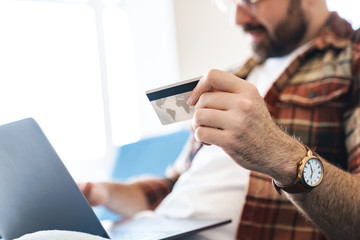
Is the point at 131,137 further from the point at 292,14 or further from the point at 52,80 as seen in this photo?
the point at 292,14

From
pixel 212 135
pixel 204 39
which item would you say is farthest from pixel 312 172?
pixel 204 39

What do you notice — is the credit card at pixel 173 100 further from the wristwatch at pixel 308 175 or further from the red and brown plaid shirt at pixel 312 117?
the red and brown plaid shirt at pixel 312 117

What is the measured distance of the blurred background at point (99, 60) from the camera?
243cm

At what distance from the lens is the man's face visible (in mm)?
1291

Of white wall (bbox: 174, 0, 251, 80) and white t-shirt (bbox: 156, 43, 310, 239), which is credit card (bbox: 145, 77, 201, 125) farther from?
white wall (bbox: 174, 0, 251, 80)

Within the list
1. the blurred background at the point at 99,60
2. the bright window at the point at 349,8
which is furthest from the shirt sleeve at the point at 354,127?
the blurred background at the point at 99,60

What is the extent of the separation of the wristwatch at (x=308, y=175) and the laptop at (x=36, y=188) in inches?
7.3

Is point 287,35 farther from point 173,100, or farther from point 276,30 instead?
point 173,100

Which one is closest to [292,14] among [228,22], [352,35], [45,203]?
[352,35]

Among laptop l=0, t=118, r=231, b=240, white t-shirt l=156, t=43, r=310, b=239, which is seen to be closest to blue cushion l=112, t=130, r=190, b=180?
white t-shirt l=156, t=43, r=310, b=239

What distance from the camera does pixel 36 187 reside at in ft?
2.03

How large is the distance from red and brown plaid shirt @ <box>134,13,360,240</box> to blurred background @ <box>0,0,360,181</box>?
146 cm

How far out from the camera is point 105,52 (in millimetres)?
2900

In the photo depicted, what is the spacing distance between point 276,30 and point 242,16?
126mm
